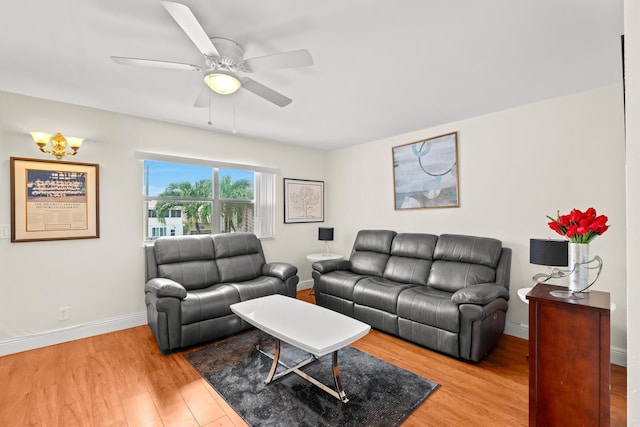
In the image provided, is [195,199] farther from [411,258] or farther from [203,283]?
[411,258]

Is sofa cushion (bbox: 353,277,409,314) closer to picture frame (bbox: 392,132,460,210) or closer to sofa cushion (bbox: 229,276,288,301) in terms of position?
sofa cushion (bbox: 229,276,288,301)

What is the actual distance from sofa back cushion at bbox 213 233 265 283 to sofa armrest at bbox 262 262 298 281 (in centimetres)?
15

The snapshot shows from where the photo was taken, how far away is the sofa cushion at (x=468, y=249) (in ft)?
10.2

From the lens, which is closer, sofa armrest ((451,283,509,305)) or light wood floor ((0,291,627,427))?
light wood floor ((0,291,627,427))

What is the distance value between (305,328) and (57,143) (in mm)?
2946

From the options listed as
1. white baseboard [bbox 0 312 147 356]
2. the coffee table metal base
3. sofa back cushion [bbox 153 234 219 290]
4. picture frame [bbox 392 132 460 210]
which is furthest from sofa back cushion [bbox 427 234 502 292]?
white baseboard [bbox 0 312 147 356]

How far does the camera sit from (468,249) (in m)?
3.28

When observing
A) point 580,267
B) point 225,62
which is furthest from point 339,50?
point 580,267

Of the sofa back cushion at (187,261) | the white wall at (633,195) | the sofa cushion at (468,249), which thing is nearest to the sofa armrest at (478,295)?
the sofa cushion at (468,249)

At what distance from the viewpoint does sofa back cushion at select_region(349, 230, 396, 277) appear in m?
3.93

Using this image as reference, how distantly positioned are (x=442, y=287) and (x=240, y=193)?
302 cm

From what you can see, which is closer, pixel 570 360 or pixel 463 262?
pixel 570 360

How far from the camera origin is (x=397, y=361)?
2627 millimetres

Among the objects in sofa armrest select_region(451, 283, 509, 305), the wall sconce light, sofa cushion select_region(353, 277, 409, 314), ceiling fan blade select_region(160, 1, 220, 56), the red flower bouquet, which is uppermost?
ceiling fan blade select_region(160, 1, 220, 56)
